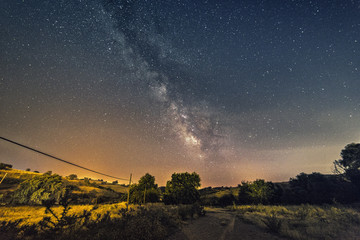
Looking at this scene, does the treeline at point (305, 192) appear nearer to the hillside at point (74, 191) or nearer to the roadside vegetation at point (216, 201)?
the roadside vegetation at point (216, 201)

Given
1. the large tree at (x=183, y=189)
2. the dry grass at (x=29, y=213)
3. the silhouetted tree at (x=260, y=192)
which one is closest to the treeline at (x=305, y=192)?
the silhouetted tree at (x=260, y=192)

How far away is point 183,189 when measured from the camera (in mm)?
30875

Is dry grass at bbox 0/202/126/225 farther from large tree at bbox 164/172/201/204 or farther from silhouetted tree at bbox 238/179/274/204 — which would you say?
silhouetted tree at bbox 238/179/274/204

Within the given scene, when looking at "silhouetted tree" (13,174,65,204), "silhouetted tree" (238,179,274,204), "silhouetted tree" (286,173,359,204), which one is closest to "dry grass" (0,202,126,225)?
"silhouetted tree" (13,174,65,204)

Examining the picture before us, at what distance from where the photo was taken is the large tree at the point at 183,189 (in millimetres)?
30125

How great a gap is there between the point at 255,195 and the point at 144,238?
30.0 metres

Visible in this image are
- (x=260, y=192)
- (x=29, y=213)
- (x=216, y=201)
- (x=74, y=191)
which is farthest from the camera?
(x=216, y=201)

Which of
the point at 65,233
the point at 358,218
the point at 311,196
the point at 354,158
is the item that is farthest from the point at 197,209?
the point at 354,158

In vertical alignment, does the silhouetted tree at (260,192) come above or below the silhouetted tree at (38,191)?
below

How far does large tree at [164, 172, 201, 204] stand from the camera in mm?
30125

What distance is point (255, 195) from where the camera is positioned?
29859 mm

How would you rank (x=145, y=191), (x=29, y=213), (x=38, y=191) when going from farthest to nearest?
(x=145, y=191), (x=38, y=191), (x=29, y=213)

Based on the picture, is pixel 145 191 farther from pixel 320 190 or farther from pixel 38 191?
pixel 320 190

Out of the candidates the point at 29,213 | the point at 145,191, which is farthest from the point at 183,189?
the point at 29,213
